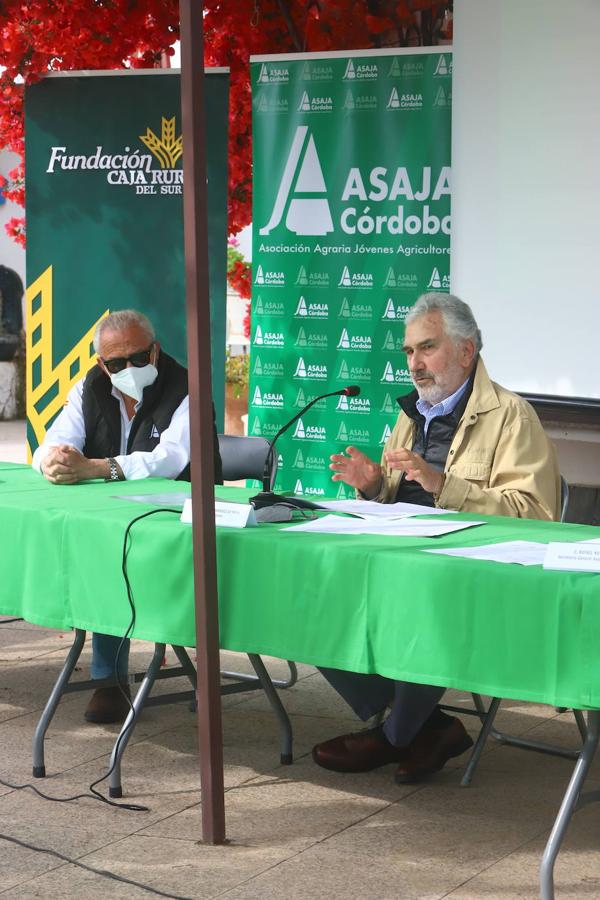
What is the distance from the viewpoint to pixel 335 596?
334 cm

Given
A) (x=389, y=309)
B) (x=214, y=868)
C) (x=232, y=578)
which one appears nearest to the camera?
(x=214, y=868)

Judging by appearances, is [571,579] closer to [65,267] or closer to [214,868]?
[214,868]

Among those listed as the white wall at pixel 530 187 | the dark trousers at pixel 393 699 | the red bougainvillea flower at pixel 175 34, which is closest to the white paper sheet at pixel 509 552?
the dark trousers at pixel 393 699

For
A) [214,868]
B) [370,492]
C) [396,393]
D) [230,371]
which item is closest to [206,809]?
[214,868]

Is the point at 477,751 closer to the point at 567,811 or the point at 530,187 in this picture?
the point at 567,811

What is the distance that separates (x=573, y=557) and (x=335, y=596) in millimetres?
595

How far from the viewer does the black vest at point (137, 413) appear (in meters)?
4.99

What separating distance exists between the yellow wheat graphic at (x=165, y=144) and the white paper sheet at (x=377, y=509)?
12.2ft

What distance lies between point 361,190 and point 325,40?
3.71 feet

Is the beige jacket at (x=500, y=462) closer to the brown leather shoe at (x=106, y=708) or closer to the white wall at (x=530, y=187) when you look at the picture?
the brown leather shoe at (x=106, y=708)

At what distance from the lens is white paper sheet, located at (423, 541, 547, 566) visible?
10.4 feet

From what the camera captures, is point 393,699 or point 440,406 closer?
point 393,699

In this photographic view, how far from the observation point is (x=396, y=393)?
7.04 metres

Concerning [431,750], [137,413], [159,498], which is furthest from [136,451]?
[431,750]
